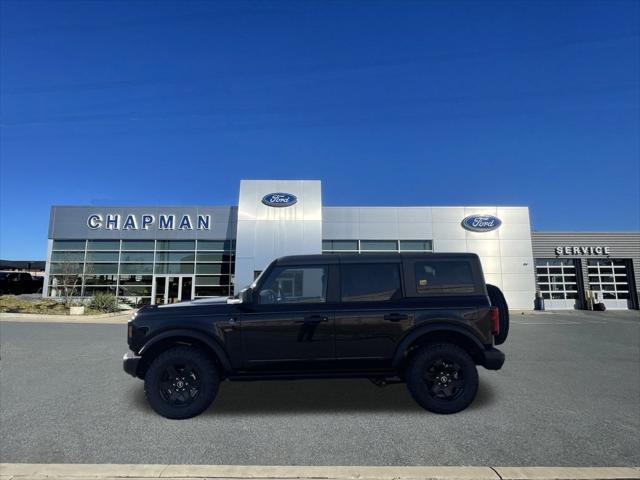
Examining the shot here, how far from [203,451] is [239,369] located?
1.08 meters

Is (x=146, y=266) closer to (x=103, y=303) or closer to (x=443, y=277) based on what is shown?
(x=103, y=303)

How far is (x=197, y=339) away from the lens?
4.31 metres

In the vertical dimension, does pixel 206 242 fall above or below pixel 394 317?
above

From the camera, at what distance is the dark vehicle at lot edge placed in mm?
27695

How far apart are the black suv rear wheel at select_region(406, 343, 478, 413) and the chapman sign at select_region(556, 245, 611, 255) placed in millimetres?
26542

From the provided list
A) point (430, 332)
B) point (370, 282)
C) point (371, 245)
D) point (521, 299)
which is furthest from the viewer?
point (371, 245)

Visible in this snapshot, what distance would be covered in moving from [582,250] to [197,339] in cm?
2979

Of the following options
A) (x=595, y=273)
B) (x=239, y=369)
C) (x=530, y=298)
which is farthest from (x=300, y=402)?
(x=595, y=273)

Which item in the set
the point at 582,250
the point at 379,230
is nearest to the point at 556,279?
the point at 582,250

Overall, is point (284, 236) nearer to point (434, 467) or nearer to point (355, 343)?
point (355, 343)

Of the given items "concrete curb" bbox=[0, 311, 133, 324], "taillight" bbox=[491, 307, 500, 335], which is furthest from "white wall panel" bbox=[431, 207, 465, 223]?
"taillight" bbox=[491, 307, 500, 335]

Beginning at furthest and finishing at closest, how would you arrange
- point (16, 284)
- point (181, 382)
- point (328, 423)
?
point (16, 284) < point (181, 382) < point (328, 423)

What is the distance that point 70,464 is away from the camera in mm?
3086

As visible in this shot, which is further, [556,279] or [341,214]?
[556,279]
